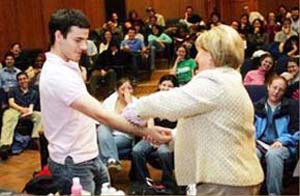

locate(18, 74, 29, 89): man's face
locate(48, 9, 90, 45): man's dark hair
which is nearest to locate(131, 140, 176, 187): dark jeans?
locate(18, 74, 29, 89): man's face

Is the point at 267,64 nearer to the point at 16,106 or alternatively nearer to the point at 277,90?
the point at 277,90

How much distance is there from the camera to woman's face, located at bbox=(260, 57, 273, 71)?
666 centimetres

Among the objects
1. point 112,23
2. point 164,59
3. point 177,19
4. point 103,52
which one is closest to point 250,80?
point 103,52

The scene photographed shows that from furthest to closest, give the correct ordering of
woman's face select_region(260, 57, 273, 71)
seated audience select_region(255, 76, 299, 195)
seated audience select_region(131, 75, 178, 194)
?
woman's face select_region(260, 57, 273, 71) < seated audience select_region(131, 75, 178, 194) < seated audience select_region(255, 76, 299, 195)

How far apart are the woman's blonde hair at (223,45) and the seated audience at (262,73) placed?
4.46m

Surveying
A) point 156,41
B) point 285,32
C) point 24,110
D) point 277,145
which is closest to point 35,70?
point 24,110

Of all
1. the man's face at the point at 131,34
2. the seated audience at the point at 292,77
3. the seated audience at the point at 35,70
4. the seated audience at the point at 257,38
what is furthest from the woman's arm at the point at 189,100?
the man's face at the point at 131,34

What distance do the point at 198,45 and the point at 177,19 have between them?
11.6 m

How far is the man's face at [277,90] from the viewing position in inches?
188

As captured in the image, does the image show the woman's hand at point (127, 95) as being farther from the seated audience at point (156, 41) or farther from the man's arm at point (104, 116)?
the seated audience at point (156, 41)

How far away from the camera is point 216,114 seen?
2.03 metres

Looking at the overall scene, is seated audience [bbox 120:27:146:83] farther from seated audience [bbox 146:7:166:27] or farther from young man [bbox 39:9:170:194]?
young man [bbox 39:9:170:194]

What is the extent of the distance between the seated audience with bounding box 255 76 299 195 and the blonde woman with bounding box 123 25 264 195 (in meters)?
2.52

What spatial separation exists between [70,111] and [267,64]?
4.70 meters
